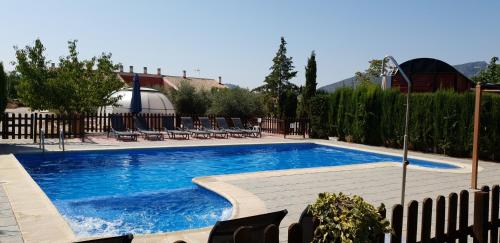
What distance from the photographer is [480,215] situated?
398cm

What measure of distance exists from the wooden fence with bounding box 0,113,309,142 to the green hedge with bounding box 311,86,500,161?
2.05 meters

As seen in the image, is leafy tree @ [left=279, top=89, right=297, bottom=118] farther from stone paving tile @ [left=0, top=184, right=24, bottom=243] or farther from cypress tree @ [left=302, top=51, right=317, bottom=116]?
stone paving tile @ [left=0, top=184, right=24, bottom=243]

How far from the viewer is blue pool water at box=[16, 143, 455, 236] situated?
7008mm

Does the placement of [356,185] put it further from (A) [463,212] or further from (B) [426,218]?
(B) [426,218]

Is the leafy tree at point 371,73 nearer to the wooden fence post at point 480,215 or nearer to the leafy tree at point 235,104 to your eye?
A: the leafy tree at point 235,104

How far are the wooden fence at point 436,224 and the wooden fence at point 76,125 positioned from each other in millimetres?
13340

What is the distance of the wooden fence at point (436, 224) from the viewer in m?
2.64

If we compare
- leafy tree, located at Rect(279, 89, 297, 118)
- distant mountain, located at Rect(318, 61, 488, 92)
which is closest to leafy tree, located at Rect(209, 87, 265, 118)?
leafy tree, located at Rect(279, 89, 297, 118)

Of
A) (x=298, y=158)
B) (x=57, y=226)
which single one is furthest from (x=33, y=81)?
(x=57, y=226)

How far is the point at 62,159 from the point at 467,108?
13.4 metres

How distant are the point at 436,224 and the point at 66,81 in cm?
1753

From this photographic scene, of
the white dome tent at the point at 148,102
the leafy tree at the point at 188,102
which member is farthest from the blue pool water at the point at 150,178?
the leafy tree at the point at 188,102

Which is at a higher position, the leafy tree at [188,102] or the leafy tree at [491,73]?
the leafy tree at [491,73]

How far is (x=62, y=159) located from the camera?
43.2ft
